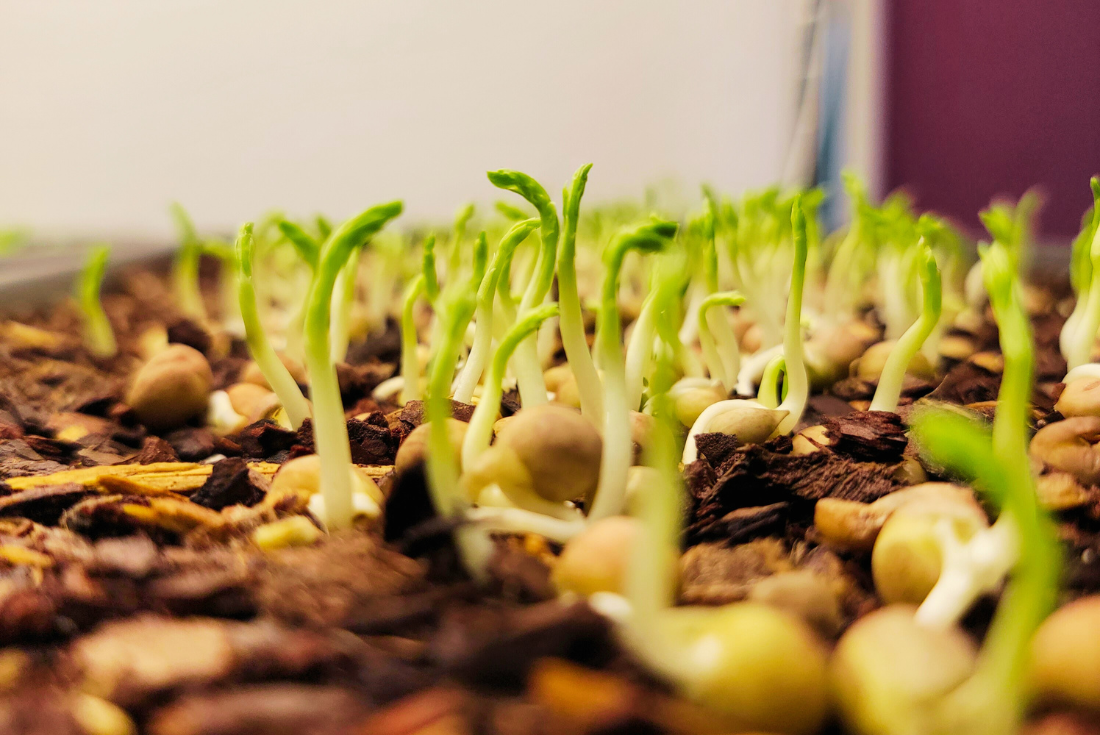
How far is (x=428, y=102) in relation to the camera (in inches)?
108

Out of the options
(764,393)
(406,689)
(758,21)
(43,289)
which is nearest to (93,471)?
(406,689)

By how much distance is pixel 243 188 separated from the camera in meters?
2.85

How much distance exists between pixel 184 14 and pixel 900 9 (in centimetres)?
246

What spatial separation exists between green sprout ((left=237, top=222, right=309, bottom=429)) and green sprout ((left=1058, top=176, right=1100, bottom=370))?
0.74 m

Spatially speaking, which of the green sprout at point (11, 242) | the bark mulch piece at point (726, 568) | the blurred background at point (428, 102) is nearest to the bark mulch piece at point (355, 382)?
the bark mulch piece at point (726, 568)

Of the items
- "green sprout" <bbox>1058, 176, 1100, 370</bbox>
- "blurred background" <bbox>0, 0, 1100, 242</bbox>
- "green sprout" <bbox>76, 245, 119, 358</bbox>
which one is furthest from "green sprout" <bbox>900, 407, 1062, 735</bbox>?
"blurred background" <bbox>0, 0, 1100, 242</bbox>

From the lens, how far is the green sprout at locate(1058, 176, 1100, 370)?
743mm

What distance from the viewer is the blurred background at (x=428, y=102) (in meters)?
2.62

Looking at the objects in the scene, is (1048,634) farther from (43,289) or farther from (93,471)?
(43,289)

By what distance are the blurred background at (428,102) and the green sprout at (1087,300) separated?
1825 millimetres

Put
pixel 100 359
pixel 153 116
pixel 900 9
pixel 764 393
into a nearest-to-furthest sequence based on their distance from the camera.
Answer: pixel 764 393
pixel 100 359
pixel 900 9
pixel 153 116

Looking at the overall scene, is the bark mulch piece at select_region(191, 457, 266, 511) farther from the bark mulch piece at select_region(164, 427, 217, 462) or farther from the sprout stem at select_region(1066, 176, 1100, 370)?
the sprout stem at select_region(1066, 176, 1100, 370)

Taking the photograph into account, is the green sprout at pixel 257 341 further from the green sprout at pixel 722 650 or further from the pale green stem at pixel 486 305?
the green sprout at pixel 722 650

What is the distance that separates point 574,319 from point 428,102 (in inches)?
97.0
